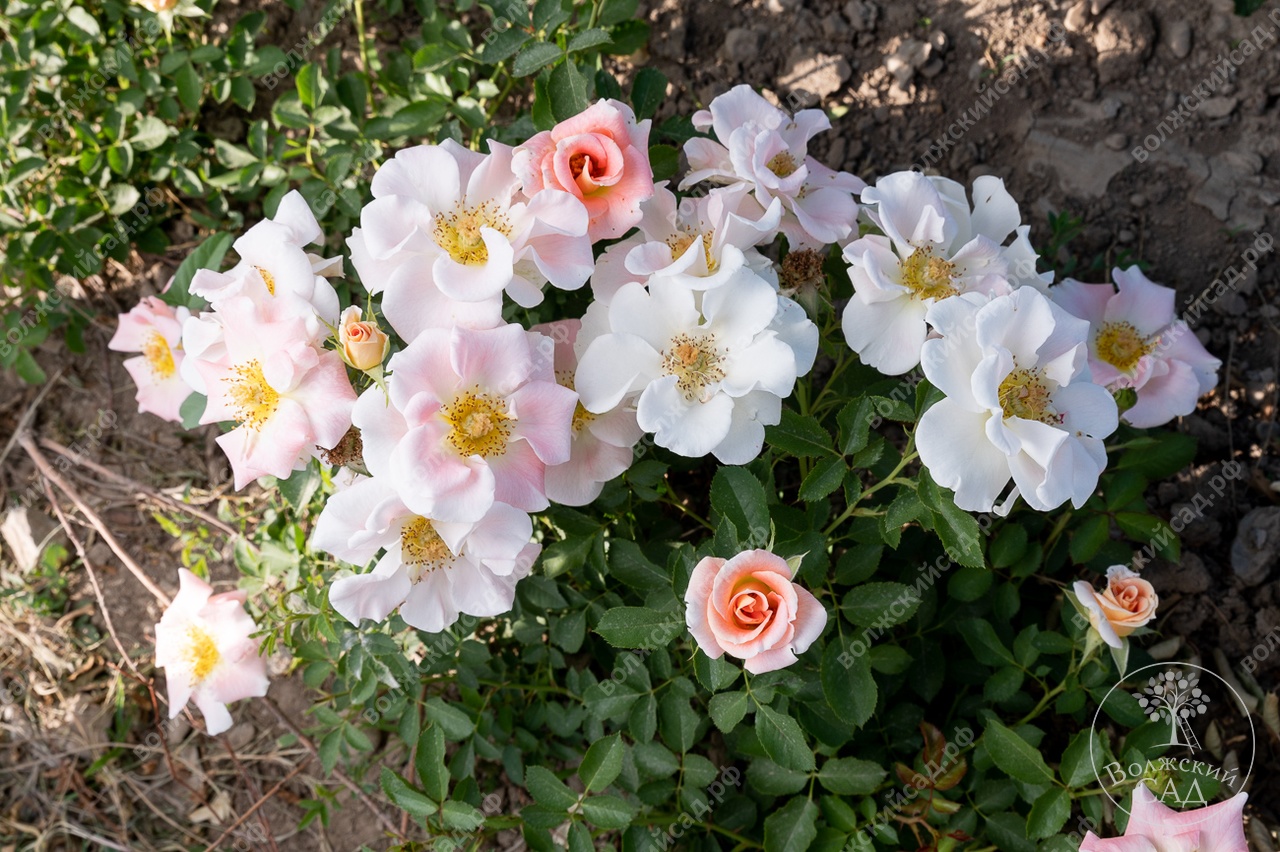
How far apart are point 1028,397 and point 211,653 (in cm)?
180

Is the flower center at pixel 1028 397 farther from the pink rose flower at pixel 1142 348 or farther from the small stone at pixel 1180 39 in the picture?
the small stone at pixel 1180 39

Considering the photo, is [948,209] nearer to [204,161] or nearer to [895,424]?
[895,424]

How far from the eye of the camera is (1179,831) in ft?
5.18

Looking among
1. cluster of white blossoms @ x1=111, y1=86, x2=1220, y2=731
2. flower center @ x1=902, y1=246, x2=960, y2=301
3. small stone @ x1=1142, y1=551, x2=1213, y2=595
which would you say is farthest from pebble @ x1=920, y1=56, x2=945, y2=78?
small stone @ x1=1142, y1=551, x2=1213, y2=595

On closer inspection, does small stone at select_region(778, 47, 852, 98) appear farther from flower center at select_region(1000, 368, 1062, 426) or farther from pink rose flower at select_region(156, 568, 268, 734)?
pink rose flower at select_region(156, 568, 268, 734)

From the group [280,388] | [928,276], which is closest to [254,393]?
[280,388]

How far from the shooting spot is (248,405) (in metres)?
1.67

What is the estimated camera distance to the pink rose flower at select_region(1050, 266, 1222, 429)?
2.14 m

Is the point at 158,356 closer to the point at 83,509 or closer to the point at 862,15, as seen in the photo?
the point at 83,509

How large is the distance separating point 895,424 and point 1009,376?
46.7 inches

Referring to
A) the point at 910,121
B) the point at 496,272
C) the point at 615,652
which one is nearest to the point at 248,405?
the point at 496,272

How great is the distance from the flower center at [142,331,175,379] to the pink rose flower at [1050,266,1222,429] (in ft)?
7.06

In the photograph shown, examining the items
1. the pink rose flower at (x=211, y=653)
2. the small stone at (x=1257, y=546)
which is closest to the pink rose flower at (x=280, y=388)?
the pink rose flower at (x=211, y=653)

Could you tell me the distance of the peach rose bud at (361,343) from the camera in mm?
1508
